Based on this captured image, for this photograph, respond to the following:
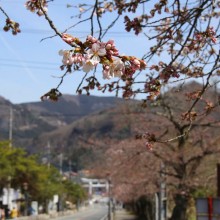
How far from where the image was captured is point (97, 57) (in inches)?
142

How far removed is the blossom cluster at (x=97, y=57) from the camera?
3.59m

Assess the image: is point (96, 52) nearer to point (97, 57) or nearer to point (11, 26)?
point (97, 57)

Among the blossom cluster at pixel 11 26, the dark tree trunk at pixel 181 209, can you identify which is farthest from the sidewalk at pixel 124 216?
the blossom cluster at pixel 11 26

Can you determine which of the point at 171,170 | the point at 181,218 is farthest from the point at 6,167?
the point at 181,218

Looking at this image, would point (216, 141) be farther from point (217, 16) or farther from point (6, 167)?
point (6, 167)

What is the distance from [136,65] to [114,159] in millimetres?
33105

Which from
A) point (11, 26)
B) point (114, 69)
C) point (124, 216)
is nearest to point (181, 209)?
point (11, 26)

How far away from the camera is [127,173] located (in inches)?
1393

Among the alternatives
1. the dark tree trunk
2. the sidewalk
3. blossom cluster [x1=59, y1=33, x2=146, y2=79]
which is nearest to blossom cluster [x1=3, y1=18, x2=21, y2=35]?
blossom cluster [x1=59, y1=33, x2=146, y2=79]

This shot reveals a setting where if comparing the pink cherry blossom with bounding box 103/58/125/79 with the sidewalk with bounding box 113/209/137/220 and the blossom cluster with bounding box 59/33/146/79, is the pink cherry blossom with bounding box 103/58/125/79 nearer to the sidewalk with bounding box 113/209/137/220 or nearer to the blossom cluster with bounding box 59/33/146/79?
the blossom cluster with bounding box 59/33/146/79

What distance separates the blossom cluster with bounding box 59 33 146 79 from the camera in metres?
3.59

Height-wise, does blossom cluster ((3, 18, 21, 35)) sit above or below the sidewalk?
above

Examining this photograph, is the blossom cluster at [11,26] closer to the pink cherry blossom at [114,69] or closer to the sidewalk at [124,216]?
the pink cherry blossom at [114,69]

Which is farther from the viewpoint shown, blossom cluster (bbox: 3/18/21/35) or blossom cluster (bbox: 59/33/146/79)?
blossom cluster (bbox: 3/18/21/35)
